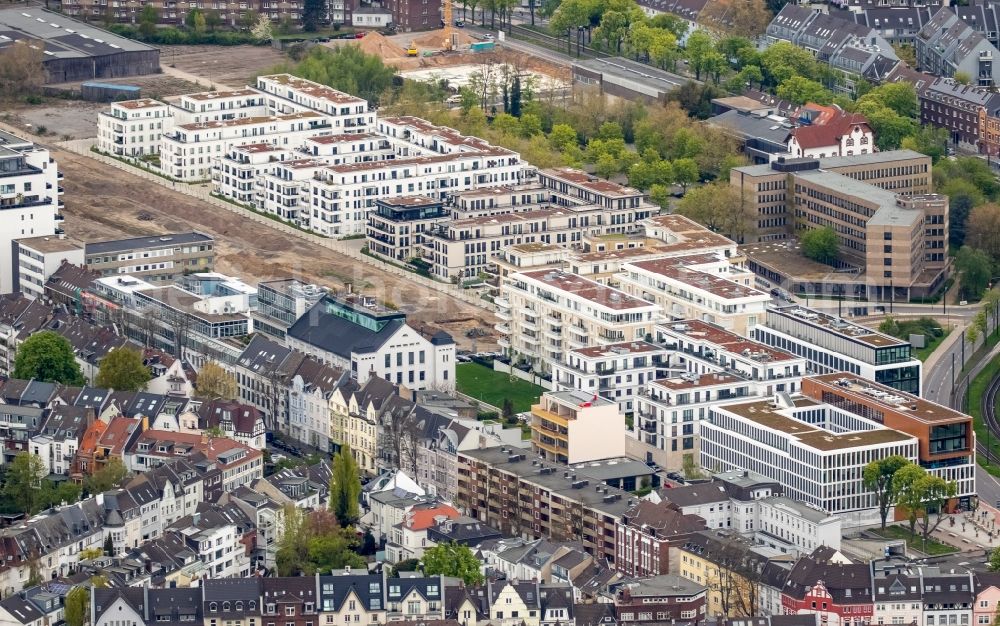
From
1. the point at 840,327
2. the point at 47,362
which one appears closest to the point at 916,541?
the point at 840,327

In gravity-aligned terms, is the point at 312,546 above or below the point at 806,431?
below

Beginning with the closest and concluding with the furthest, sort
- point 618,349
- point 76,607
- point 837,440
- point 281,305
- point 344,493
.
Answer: point 76,607 < point 344,493 < point 837,440 < point 618,349 < point 281,305

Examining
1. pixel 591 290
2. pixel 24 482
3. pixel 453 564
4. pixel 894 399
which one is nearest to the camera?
pixel 453 564

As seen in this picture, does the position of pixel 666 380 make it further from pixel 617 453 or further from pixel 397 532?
pixel 397 532

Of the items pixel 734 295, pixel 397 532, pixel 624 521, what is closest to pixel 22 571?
pixel 397 532

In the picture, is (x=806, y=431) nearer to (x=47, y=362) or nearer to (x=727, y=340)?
(x=727, y=340)

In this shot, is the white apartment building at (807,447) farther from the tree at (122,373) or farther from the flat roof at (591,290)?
the tree at (122,373)

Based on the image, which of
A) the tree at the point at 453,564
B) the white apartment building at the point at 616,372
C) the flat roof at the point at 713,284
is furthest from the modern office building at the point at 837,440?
the tree at the point at 453,564
